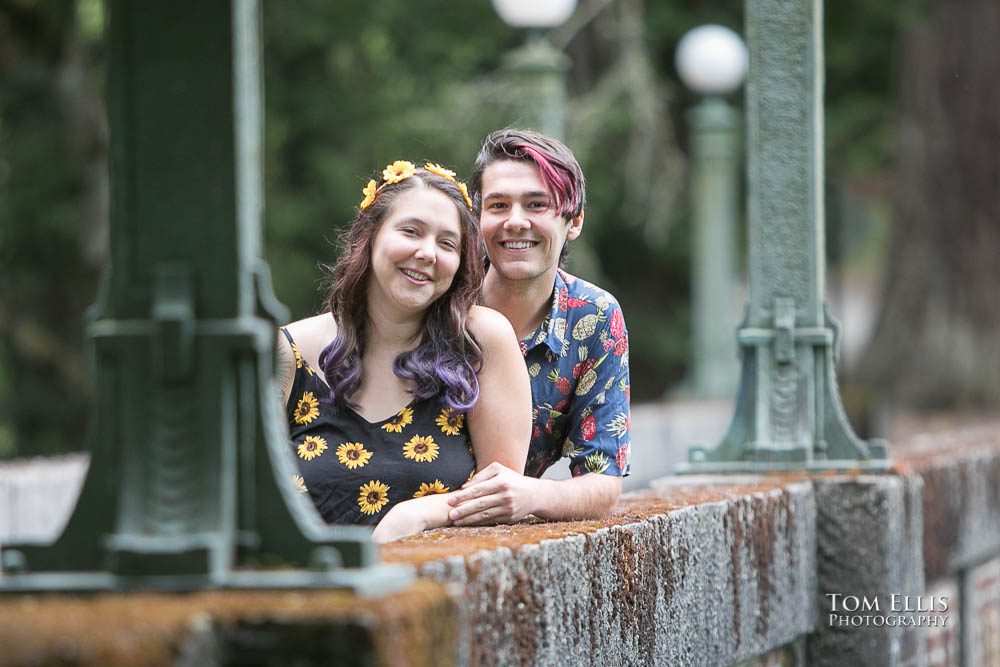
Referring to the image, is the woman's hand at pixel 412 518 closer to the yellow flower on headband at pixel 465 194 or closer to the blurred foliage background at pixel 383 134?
the yellow flower on headband at pixel 465 194

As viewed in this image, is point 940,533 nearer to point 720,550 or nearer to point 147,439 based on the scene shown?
point 720,550

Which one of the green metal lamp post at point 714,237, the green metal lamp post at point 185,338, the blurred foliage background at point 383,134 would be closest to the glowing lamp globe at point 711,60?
the green metal lamp post at point 714,237

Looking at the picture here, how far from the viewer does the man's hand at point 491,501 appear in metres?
3.76

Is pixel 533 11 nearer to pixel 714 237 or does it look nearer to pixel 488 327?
pixel 714 237

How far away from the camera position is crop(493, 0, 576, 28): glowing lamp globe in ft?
33.7

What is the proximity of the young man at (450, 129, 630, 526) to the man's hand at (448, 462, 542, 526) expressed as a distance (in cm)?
48

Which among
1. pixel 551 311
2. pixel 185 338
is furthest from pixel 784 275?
pixel 185 338

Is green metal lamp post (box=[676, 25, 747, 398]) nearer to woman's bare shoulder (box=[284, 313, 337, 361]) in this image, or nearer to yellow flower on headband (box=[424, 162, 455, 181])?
yellow flower on headband (box=[424, 162, 455, 181])

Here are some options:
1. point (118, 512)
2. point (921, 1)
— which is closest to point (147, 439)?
point (118, 512)

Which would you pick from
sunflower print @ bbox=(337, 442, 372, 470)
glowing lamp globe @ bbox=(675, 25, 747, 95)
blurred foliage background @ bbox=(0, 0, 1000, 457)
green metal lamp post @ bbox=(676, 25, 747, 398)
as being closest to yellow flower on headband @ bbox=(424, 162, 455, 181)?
sunflower print @ bbox=(337, 442, 372, 470)

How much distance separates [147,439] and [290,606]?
335 millimetres

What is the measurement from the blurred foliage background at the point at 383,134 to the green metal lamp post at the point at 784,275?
10.5 metres

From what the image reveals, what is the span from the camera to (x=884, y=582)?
5090 millimetres

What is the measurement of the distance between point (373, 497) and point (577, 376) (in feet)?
2.28
